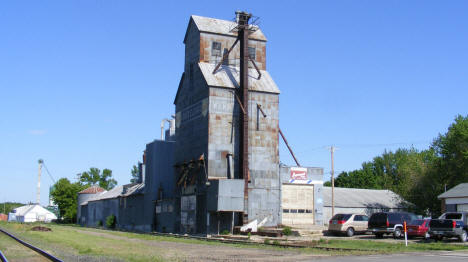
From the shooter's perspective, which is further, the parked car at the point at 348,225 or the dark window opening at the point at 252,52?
the dark window opening at the point at 252,52

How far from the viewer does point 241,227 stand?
137ft

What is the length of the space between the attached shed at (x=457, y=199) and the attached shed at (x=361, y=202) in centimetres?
1550

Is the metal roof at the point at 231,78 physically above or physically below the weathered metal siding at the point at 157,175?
above

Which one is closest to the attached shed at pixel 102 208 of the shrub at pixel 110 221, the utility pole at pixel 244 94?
the shrub at pixel 110 221

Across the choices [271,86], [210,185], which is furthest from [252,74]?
[210,185]

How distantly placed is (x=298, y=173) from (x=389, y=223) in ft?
45.1

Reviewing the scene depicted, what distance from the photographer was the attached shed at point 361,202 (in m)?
60.0

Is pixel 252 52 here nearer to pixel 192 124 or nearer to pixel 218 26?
pixel 218 26

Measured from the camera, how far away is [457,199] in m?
44.3

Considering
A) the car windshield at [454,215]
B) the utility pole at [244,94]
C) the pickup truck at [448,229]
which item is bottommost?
the pickup truck at [448,229]

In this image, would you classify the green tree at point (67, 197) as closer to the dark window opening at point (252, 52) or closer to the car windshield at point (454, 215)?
the dark window opening at point (252, 52)

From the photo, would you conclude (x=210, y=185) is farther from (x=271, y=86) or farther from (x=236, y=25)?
(x=236, y=25)

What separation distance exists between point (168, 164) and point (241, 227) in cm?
1649

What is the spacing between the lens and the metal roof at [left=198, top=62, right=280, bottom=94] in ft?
152
